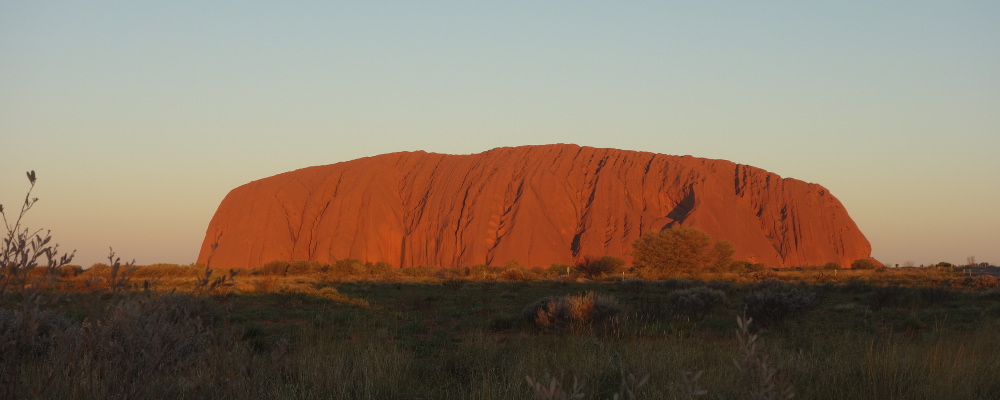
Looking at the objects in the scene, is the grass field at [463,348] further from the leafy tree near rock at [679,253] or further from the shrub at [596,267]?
the leafy tree near rock at [679,253]

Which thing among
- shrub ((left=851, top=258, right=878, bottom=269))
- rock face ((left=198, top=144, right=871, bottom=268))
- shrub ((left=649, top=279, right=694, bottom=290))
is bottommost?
shrub ((left=649, top=279, right=694, bottom=290))

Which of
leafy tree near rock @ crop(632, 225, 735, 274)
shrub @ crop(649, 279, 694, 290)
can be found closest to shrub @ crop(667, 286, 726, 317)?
shrub @ crop(649, 279, 694, 290)

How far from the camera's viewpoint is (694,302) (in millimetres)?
15453

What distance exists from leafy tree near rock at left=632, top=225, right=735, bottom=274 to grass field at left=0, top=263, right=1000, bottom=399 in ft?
74.1

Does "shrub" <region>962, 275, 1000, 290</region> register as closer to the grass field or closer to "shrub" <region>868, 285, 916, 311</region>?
the grass field

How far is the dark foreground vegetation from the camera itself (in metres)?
2.86

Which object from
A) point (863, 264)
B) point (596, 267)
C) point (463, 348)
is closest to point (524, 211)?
point (596, 267)

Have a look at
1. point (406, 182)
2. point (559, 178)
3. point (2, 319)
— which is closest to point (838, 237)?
point (559, 178)

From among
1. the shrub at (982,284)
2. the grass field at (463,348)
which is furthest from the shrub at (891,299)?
the shrub at (982,284)

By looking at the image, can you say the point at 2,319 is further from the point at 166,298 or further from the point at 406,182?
the point at 406,182

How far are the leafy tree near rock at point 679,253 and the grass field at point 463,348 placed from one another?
22.6 m

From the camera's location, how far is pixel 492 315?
610 inches

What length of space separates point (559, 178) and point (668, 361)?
67033 millimetres

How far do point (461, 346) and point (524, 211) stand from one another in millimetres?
59053
